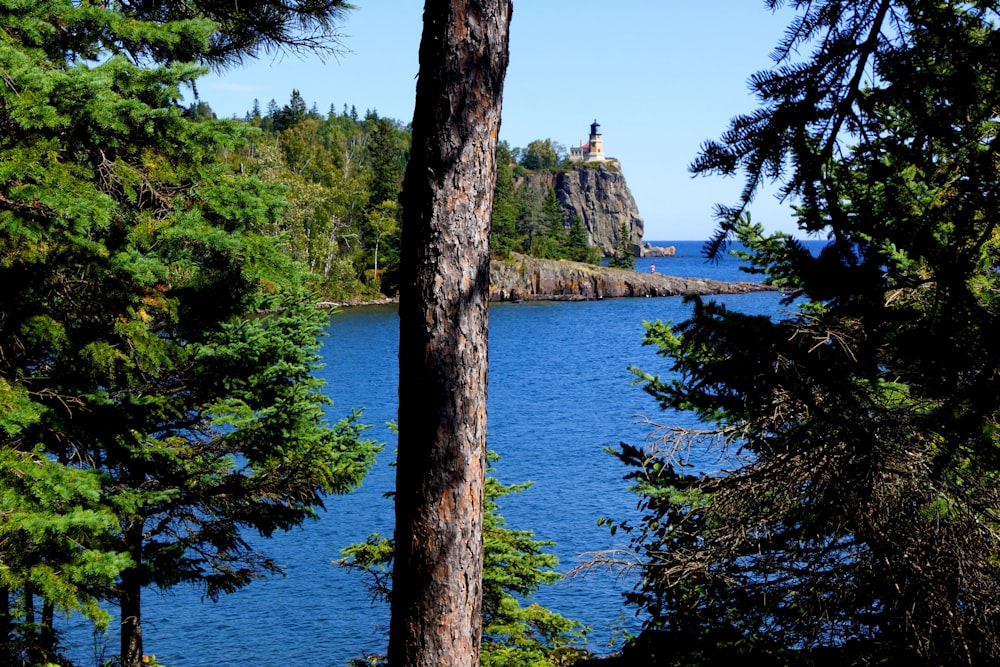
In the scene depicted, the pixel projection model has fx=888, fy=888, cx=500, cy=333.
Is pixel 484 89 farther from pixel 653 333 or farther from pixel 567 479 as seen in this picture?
pixel 567 479

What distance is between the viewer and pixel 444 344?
368 centimetres

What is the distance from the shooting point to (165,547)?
9.91 metres

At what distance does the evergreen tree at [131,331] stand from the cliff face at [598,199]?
120m

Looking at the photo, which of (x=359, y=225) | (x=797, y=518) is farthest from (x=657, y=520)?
(x=359, y=225)

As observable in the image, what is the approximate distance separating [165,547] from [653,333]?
5.94 metres

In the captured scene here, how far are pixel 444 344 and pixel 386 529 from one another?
15392mm

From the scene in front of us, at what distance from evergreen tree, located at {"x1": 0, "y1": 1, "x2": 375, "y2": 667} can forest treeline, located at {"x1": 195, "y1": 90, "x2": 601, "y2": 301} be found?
1316 inches

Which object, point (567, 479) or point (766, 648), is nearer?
point (766, 648)

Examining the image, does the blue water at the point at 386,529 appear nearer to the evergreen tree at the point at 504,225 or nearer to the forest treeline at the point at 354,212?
the forest treeline at the point at 354,212

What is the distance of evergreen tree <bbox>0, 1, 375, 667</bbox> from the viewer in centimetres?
709

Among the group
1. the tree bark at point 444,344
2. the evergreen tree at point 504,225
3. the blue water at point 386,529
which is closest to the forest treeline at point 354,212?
the evergreen tree at point 504,225

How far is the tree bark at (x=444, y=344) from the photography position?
3.64m

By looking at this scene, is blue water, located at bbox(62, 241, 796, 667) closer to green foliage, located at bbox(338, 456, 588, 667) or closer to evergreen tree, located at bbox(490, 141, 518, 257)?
green foliage, located at bbox(338, 456, 588, 667)

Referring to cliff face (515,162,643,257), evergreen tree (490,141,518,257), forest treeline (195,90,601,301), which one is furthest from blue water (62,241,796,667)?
cliff face (515,162,643,257)
